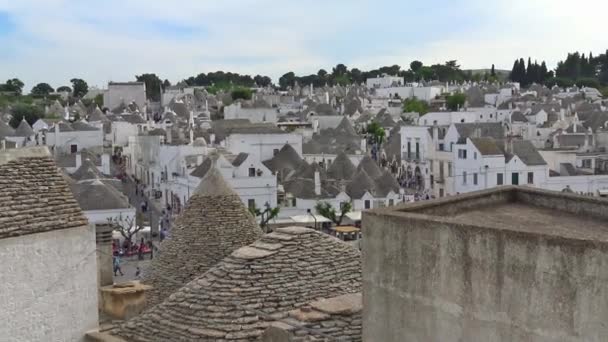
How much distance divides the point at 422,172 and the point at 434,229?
154ft

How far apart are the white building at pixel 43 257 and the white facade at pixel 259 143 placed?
125ft

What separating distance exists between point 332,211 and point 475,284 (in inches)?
1169

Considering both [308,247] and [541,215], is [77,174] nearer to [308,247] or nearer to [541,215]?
[308,247]

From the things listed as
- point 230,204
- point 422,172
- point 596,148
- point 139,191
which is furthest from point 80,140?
point 230,204

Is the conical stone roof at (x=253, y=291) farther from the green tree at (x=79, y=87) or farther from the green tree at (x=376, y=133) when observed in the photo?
the green tree at (x=79, y=87)

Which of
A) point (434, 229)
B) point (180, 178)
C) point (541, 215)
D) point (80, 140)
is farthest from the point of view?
point (80, 140)

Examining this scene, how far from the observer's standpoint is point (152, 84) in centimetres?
13800

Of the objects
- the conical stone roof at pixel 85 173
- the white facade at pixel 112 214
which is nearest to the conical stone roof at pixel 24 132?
the conical stone roof at pixel 85 173

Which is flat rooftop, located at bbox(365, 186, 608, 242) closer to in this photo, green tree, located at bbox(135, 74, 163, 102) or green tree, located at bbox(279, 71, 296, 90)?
green tree, located at bbox(135, 74, 163, 102)

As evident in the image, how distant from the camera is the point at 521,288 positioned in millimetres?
5609

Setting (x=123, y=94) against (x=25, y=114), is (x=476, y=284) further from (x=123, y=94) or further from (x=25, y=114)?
(x=123, y=94)

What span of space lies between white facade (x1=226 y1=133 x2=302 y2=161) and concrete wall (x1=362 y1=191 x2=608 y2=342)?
41159 millimetres

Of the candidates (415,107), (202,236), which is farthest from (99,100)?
(202,236)

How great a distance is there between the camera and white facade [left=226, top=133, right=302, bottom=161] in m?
48.1
